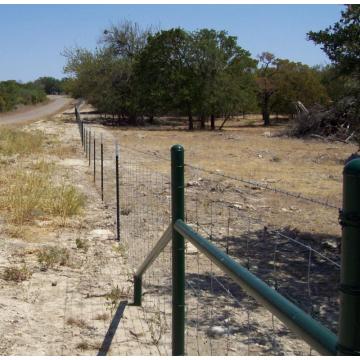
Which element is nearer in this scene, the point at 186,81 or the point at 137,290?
the point at 137,290

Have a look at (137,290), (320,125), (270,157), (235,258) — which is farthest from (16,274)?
(320,125)

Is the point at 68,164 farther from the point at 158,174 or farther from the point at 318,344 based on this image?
the point at 318,344

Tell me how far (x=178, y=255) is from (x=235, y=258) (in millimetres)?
4149

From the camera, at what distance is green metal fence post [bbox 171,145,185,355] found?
3.47 metres

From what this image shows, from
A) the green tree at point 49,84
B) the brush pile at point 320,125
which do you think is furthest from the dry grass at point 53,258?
the green tree at point 49,84

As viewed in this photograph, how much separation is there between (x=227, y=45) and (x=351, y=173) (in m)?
38.9

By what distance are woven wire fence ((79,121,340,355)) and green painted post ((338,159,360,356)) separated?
1243mm

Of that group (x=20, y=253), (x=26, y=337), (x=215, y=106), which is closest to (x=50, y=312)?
(x=26, y=337)

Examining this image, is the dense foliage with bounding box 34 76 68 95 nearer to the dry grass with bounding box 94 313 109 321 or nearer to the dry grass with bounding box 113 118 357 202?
the dry grass with bounding box 113 118 357 202

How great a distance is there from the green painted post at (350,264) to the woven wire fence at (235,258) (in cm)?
124

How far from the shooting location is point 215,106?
38.2 m

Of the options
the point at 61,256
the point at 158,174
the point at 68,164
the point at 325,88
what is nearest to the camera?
the point at 61,256

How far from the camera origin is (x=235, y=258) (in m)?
7.50

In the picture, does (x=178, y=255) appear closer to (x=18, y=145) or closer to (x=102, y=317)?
(x=102, y=317)
